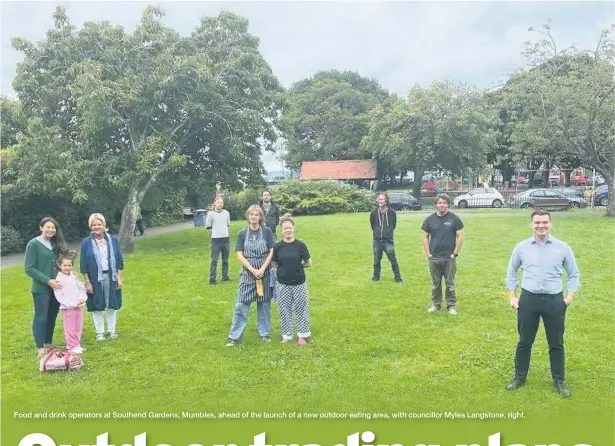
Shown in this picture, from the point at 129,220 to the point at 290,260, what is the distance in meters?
10.8

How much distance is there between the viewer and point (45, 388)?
5.43m

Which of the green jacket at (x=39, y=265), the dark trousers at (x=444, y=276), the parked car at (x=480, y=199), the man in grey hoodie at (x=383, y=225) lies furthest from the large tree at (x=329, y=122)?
the green jacket at (x=39, y=265)

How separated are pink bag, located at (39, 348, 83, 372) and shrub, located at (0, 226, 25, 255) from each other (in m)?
12.8

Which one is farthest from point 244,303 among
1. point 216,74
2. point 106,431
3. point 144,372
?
point 216,74

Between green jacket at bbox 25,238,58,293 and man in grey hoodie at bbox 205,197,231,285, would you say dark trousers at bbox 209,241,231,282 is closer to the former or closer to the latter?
man in grey hoodie at bbox 205,197,231,285

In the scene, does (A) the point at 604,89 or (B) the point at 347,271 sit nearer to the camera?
(B) the point at 347,271

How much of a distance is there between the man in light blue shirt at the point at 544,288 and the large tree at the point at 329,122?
154 feet

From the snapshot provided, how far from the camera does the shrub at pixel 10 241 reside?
1678 centimetres

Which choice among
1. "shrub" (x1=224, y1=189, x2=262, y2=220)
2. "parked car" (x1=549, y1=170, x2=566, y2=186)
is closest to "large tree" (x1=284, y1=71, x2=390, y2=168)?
"parked car" (x1=549, y1=170, x2=566, y2=186)

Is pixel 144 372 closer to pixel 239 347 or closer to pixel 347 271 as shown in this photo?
pixel 239 347

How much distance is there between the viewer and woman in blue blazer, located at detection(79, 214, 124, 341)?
6.49 meters

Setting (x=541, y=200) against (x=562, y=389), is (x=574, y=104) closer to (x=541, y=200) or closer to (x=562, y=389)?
(x=541, y=200)

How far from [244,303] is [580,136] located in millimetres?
19895

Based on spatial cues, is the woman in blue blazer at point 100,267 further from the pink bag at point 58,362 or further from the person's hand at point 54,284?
the pink bag at point 58,362
